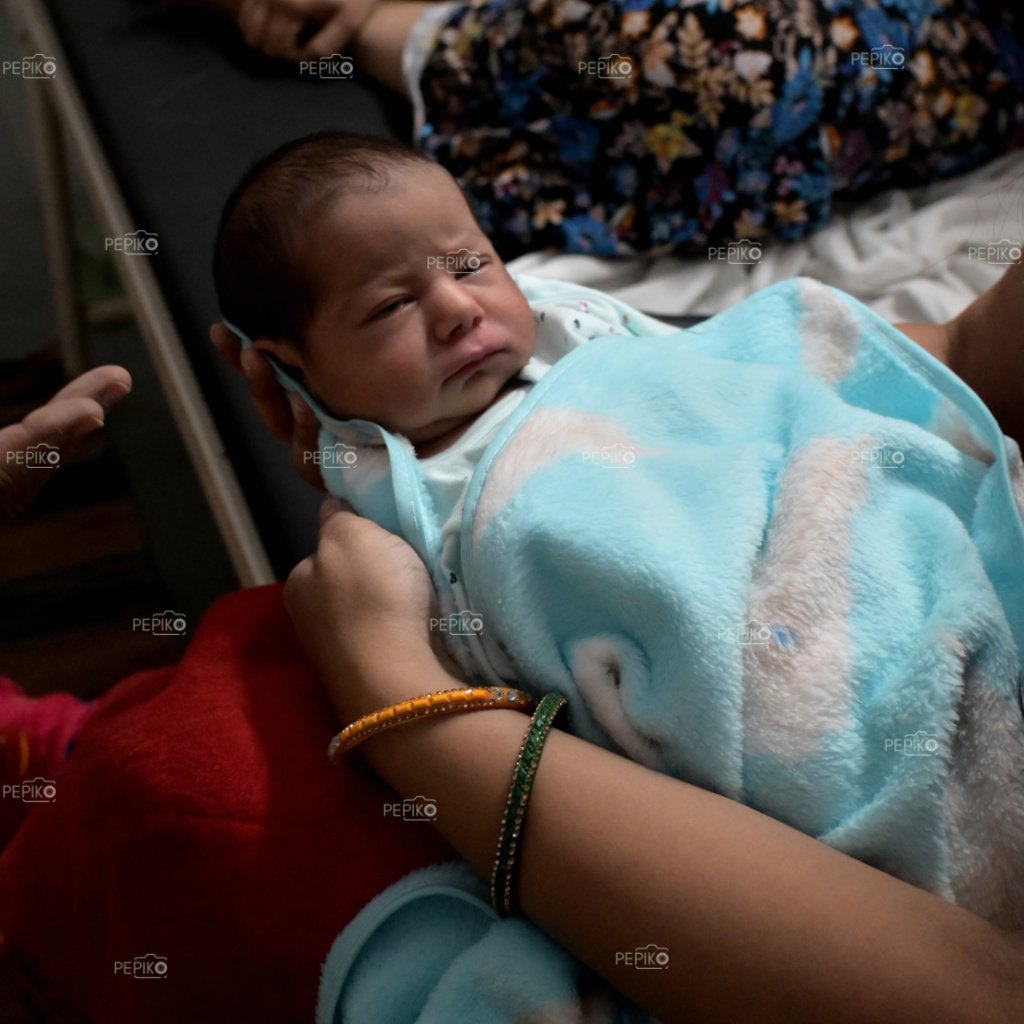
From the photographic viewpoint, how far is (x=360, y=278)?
0.81m

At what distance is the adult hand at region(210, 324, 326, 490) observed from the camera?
873mm

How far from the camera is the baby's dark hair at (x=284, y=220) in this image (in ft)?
2.70

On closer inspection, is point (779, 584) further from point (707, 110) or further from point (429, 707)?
point (707, 110)

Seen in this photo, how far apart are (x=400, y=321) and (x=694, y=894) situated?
1.65 ft

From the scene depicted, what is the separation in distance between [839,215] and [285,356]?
2.55 feet

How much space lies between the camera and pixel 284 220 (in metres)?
0.83

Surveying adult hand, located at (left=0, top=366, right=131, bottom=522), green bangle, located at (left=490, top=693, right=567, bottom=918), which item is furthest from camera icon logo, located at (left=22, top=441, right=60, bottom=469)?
green bangle, located at (left=490, top=693, right=567, bottom=918)

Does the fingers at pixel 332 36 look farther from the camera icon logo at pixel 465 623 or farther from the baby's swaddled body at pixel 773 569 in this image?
the camera icon logo at pixel 465 623

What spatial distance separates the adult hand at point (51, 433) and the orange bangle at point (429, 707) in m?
0.30

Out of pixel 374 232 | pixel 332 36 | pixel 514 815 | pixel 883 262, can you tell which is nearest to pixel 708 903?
pixel 514 815

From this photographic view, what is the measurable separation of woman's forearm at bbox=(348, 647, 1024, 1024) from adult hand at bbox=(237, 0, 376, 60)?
1134mm

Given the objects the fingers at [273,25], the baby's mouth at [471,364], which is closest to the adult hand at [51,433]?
the baby's mouth at [471,364]

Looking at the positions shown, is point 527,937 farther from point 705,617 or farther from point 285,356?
point 285,356

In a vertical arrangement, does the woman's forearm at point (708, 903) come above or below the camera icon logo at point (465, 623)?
below
